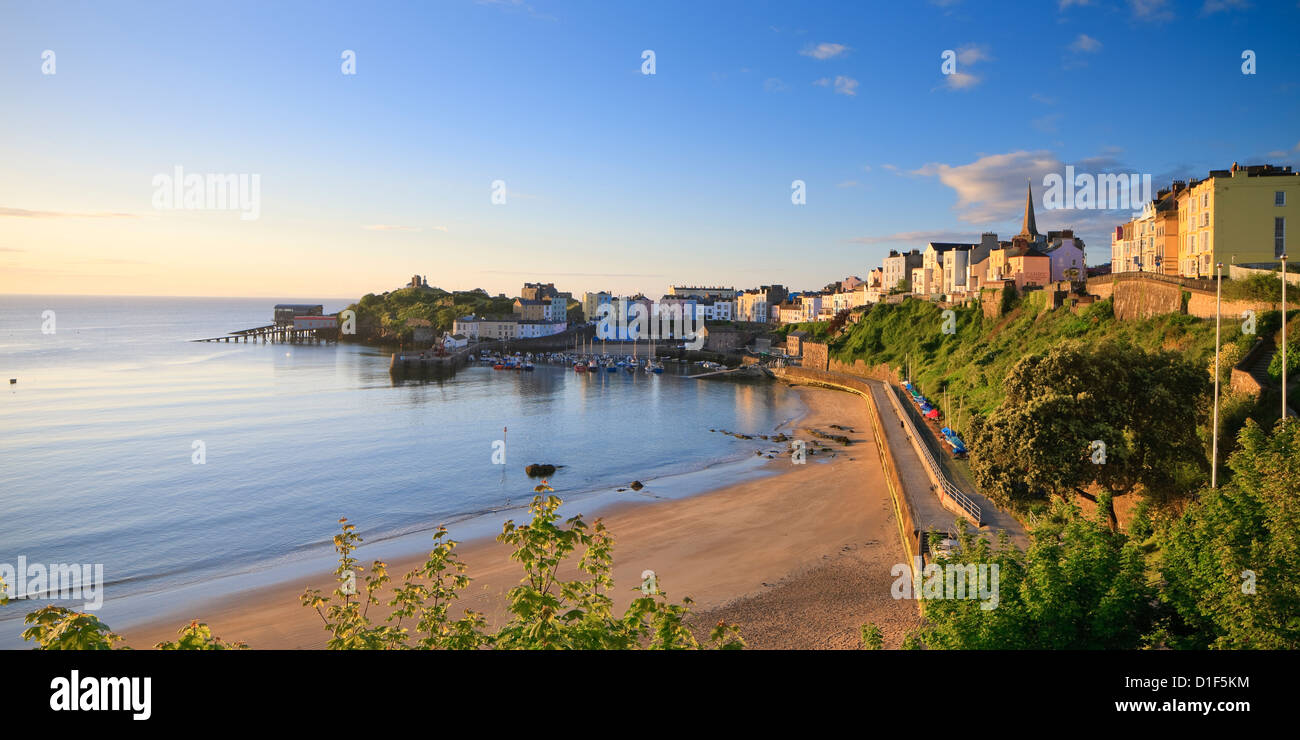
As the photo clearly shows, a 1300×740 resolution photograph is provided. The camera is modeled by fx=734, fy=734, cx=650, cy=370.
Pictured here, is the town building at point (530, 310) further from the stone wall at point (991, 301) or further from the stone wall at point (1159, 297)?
the stone wall at point (1159, 297)

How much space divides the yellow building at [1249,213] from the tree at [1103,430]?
17548 millimetres

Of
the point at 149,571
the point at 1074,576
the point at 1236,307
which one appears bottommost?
the point at 149,571

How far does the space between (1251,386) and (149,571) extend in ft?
101


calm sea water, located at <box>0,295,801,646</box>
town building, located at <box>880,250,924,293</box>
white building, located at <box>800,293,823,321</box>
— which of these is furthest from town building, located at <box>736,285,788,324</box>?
calm sea water, located at <box>0,295,801,646</box>

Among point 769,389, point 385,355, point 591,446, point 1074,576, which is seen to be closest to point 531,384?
point 769,389

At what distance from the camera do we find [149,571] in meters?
22.4

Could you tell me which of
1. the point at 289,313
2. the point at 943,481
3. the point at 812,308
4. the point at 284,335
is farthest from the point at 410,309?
the point at 943,481

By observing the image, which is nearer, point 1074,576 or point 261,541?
point 1074,576

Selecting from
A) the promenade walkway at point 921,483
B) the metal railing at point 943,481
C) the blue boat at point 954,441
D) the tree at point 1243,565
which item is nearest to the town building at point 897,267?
the promenade walkway at point 921,483

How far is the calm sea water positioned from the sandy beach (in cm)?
393

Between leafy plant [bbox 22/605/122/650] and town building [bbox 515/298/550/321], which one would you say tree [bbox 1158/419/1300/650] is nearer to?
leafy plant [bbox 22/605/122/650]

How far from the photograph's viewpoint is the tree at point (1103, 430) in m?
16.2

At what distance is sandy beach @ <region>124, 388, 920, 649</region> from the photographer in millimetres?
17562

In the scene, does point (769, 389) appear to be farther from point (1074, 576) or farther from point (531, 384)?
point (1074, 576)
